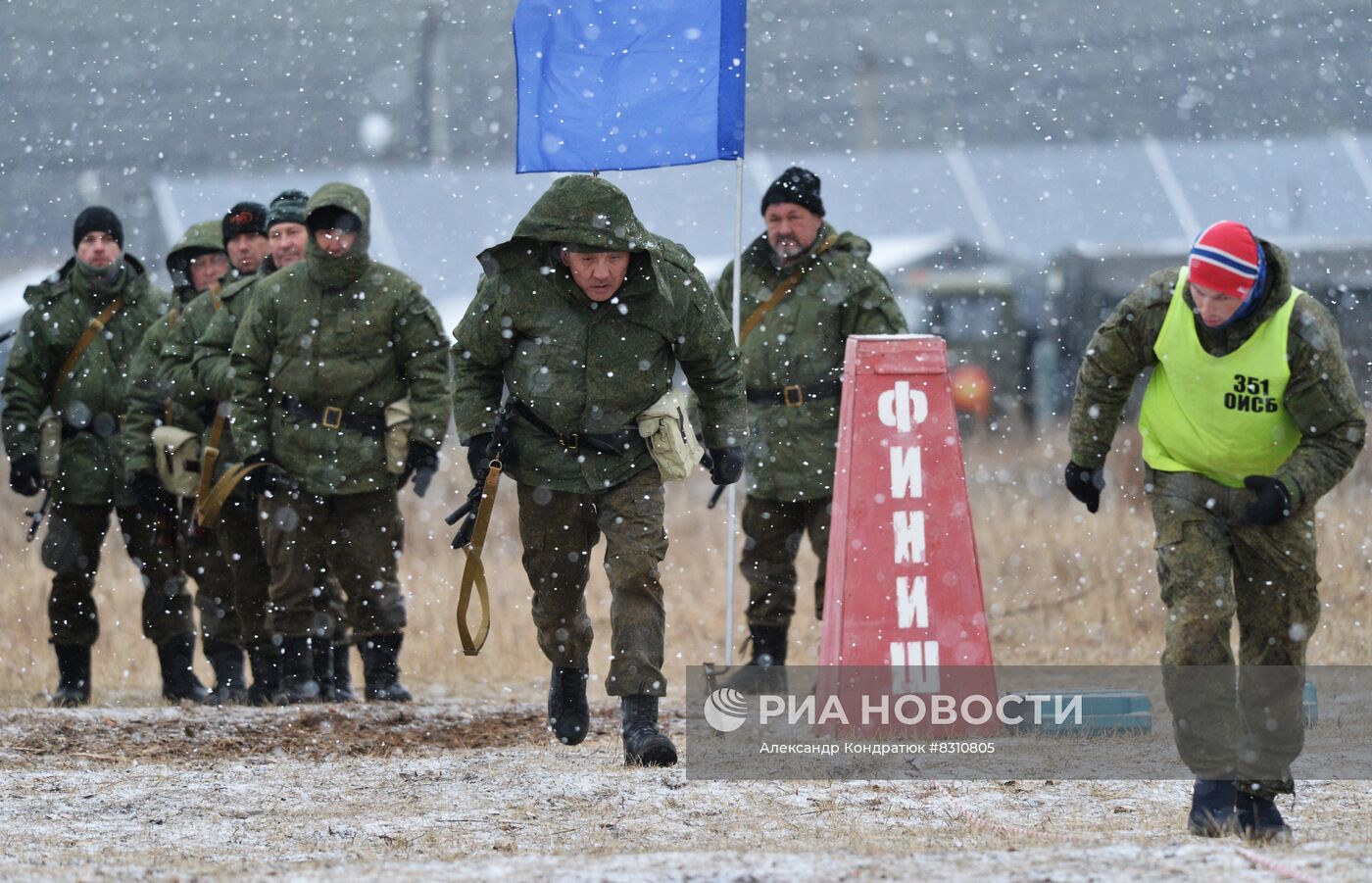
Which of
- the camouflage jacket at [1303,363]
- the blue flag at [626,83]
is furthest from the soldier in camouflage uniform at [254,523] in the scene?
the camouflage jacket at [1303,363]

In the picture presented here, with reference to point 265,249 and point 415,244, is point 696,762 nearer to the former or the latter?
point 265,249

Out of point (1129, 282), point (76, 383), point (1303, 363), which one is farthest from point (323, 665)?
point (1129, 282)

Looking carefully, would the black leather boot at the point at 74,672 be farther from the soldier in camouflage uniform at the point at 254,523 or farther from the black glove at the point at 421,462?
the black glove at the point at 421,462

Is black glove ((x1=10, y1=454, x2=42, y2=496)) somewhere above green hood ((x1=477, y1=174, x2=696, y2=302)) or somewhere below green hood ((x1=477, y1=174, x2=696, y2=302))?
below

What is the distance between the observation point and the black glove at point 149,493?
356 inches

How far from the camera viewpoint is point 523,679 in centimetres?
1083

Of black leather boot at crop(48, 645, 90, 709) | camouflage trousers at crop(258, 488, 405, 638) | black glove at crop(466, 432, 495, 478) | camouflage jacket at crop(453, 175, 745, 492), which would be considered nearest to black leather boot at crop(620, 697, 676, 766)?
camouflage jacket at crop(453, 175, 745, 492)

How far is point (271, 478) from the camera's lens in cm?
857

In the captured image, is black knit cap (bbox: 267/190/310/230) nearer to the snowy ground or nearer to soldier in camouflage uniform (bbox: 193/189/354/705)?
soldier in camouflage uniform (bbox: 193/189/354/705)

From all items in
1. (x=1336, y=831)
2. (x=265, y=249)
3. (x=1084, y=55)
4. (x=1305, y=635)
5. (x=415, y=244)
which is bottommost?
(x=1336, y=831)

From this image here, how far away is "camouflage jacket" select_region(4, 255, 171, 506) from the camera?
927 centimetres

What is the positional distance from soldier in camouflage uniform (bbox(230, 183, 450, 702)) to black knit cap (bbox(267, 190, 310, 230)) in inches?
19.7

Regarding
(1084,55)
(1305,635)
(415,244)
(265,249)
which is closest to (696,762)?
(1305,635)

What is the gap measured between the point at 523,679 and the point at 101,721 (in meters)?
2.95
